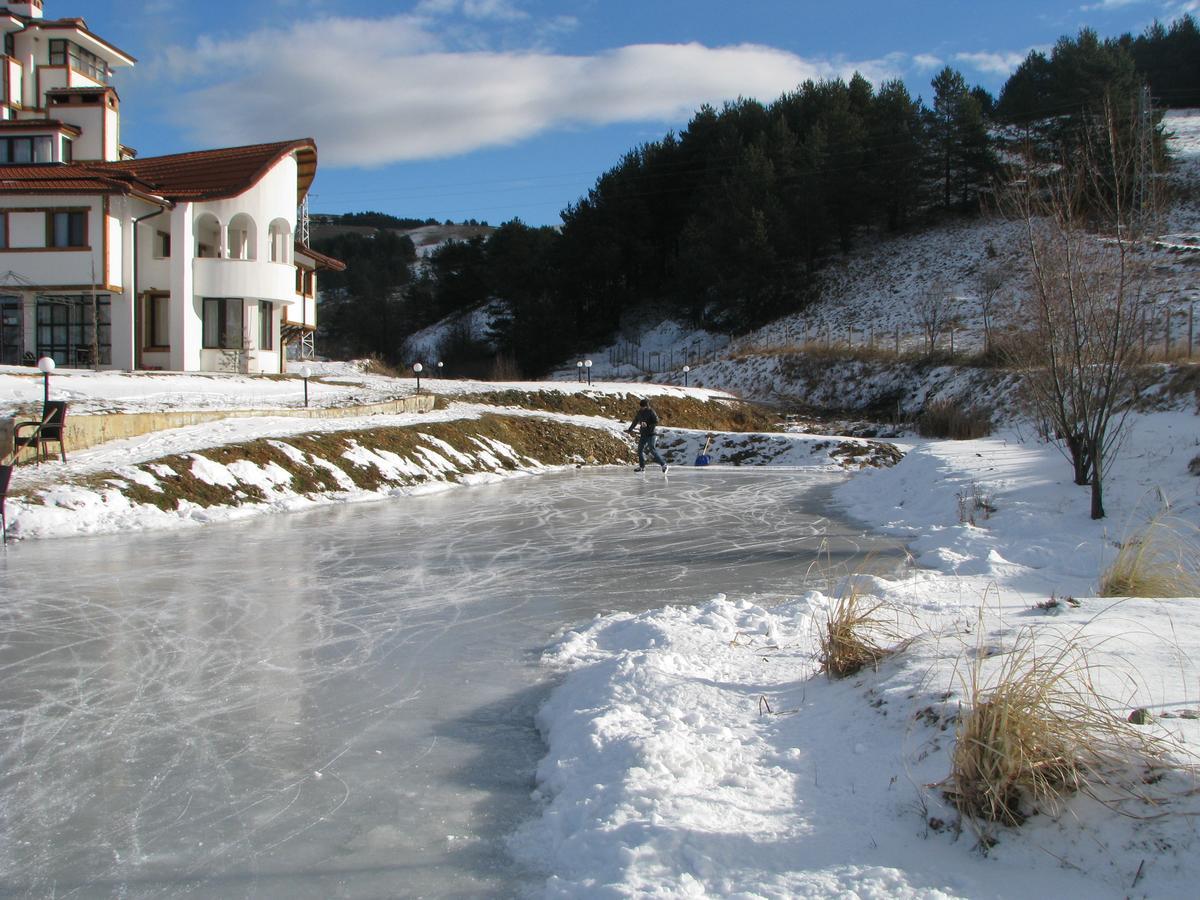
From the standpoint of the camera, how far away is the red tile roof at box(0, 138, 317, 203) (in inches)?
1020

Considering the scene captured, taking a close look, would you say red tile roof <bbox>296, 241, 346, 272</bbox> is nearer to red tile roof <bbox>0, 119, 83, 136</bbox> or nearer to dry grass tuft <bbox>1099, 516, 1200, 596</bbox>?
red tile roof <bbox>0, 119, 83, 136</bbox>

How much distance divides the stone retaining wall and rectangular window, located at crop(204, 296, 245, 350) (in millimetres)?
11261

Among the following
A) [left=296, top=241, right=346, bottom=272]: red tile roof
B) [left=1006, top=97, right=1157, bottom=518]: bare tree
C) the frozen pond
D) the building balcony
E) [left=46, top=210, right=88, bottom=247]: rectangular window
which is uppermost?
[left=296, top=241, right=346, bottom=272]: red tile roof

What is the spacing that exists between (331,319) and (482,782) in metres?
78.7

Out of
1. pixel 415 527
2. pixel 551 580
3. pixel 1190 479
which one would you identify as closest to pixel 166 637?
pixel 551 580

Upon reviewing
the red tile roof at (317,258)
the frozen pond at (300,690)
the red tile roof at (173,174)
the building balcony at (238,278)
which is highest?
the red tile roof at (173,174)

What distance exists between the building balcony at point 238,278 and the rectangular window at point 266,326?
0.95 m

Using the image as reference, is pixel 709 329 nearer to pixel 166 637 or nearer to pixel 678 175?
pixel 678 175

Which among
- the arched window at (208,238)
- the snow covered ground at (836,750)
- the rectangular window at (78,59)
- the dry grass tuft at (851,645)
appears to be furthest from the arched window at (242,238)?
the dry grass tuft at (851,645)

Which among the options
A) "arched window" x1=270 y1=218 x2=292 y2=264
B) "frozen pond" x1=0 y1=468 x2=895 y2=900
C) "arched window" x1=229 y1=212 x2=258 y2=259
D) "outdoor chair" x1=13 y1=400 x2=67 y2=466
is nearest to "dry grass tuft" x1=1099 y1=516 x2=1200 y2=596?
"frozen pond" x1=0 y1=468 x2=895 y2=900

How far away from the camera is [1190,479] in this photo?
11.3 m

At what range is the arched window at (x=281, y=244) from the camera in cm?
3083

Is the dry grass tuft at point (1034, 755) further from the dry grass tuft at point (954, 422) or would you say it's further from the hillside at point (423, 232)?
the hillside at point (423, 232)

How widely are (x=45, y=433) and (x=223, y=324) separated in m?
17.5
